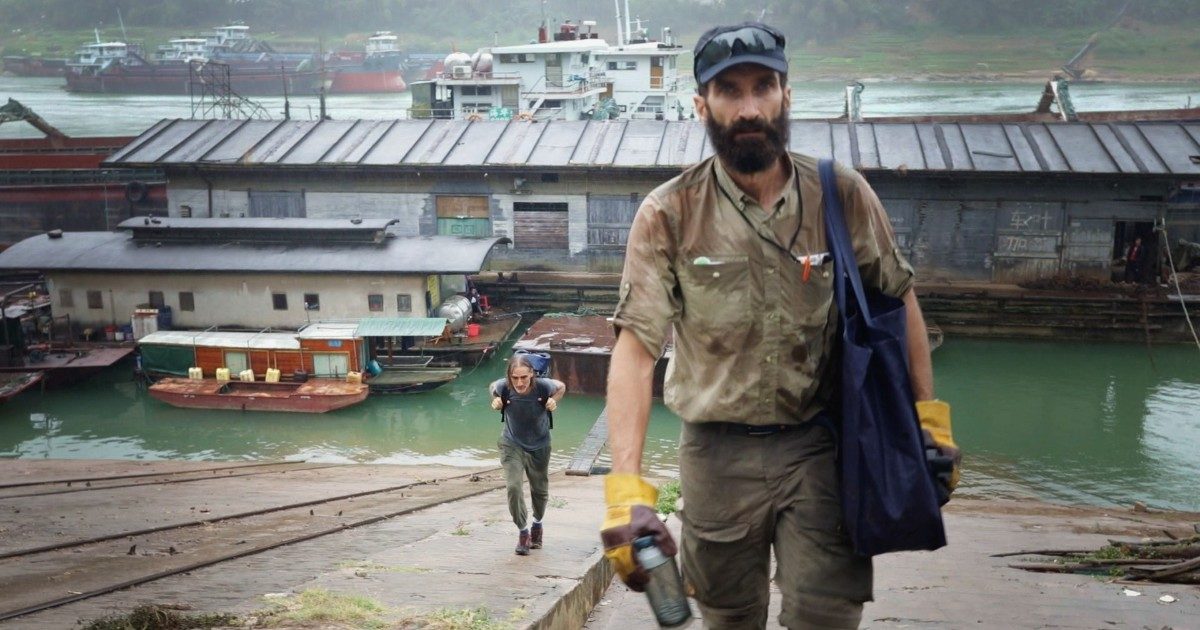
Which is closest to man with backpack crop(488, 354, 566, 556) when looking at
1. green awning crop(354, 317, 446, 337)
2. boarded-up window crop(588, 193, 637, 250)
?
green awning crop(354, 317, 446, 337)

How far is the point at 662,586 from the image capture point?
2.33m

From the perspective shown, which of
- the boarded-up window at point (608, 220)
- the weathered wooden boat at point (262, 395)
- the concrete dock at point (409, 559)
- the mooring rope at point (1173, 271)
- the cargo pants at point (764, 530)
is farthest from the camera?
the boarded-up window at point (608, 220)

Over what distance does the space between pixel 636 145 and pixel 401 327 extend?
7976 millimetres

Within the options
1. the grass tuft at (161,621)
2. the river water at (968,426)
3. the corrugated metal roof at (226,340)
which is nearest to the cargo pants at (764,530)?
the grass tuft at (161,621)

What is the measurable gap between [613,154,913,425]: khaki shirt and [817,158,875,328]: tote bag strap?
0.02 meters

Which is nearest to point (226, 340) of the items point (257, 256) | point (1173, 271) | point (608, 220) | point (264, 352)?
point (264, 352)

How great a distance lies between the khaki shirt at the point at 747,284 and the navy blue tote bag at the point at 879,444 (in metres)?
0.10

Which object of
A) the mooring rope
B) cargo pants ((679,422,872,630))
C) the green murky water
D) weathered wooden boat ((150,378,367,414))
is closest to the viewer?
cargo pants ((679,422,872,630))

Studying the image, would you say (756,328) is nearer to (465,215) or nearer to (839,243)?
(839,243)

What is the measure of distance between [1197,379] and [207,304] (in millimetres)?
18489

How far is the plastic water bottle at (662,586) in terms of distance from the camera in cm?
232

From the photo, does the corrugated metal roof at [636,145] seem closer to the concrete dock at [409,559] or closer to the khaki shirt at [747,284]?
the concrete dock at [409,559]

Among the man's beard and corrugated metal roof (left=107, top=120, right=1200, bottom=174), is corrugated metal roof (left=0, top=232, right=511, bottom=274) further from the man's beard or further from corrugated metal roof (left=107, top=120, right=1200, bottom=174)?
the man's beard

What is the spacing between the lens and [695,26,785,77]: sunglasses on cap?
2.47 metres
